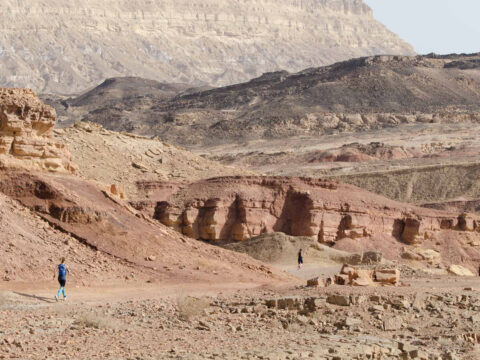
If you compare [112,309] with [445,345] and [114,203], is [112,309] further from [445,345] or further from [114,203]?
[114,203]

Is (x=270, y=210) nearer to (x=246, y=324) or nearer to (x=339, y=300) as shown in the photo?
(x=339, y=300)

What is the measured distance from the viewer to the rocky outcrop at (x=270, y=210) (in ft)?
136

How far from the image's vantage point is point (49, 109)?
2459cm

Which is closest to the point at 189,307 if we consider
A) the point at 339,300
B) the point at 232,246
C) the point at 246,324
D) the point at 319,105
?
the point at 246,324

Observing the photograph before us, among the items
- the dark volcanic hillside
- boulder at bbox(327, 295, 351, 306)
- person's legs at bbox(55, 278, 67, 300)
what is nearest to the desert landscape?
boulder at bbox(327, 295, 351, 306)

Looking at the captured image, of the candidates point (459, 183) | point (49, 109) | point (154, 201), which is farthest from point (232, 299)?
point (459, 183)

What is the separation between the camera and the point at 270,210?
42.6 m

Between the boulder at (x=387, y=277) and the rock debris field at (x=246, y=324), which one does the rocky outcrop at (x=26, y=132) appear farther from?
the boulder at (x=387, y=277)

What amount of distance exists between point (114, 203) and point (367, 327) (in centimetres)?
987

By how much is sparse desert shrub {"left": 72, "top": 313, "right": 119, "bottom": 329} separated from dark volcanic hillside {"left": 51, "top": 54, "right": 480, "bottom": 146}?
104146 millimetres

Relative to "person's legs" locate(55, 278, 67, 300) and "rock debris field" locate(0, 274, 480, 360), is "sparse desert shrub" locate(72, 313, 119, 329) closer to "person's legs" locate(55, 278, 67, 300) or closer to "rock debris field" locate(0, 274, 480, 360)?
"rock debris field" locate(0, 274, 480, 360)

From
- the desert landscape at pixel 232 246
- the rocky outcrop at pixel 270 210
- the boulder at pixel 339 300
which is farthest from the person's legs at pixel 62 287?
the rocky outcrop at pixel 270 210

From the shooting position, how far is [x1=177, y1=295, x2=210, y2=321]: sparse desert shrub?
55.8 feet

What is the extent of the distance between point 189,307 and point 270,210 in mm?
25574
